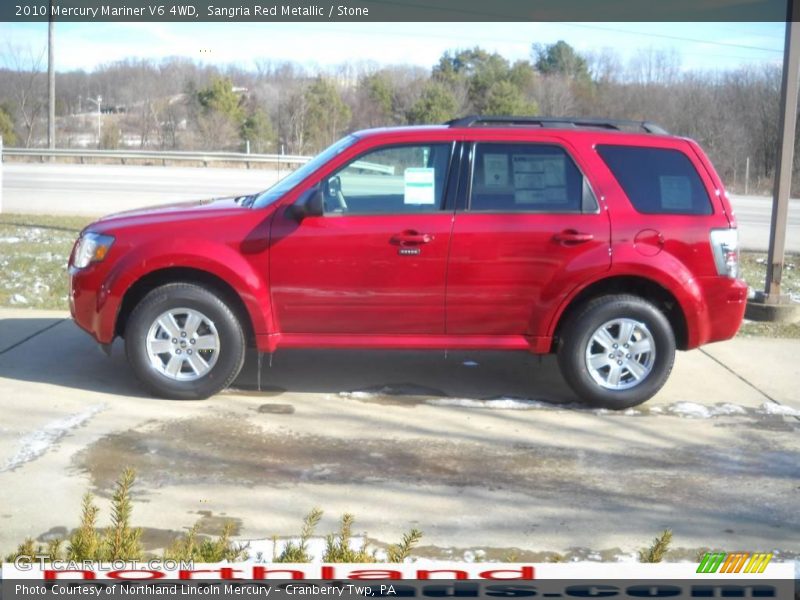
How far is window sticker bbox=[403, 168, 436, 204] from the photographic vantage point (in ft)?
21.9

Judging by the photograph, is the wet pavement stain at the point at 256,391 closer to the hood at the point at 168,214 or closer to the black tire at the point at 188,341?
the black tire at the point at 188,341

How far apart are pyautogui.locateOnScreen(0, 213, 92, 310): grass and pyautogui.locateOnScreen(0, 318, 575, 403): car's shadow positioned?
1.41 meters

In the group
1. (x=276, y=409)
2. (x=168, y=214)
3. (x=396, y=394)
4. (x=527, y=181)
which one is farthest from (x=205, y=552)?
(x=527, y=181)

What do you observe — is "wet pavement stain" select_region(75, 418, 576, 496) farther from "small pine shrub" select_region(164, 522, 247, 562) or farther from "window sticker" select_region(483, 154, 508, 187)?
"window sticker" select_region(483, 154, 508, 187)

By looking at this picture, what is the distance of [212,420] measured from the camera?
6293 mm

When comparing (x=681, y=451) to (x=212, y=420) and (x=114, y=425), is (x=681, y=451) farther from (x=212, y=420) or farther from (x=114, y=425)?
(x=114, y=425)

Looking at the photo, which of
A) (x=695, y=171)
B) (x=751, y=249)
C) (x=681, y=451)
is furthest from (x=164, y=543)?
(x=751, y=249)

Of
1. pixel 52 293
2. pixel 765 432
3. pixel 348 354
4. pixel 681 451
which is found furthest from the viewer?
pixel 52 293

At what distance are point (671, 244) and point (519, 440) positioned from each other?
1.80 metres

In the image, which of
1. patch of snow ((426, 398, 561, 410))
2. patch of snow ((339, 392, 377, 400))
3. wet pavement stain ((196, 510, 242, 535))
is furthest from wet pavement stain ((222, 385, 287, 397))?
wet pavement stain ((196, 510, 242, 535))

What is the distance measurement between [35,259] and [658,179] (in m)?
7.95

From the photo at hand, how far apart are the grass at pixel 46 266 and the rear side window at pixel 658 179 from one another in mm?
3277

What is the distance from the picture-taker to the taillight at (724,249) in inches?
263

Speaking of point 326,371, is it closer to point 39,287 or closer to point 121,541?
point 121,541
